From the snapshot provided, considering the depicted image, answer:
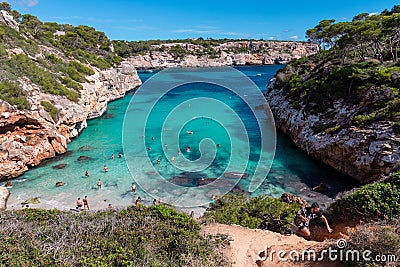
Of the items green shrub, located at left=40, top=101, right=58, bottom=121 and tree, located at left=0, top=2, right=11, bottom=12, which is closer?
green shrub, located at left=40, top=101, right=58, bottom=121

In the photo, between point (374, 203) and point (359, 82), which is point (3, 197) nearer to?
point (374, 203)

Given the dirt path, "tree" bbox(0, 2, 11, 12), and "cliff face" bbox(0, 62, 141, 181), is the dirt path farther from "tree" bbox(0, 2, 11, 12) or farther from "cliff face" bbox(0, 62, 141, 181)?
"tree" bbox(0, 2, 11, 12)

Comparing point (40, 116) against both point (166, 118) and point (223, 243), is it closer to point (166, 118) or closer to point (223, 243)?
point (166, 118)

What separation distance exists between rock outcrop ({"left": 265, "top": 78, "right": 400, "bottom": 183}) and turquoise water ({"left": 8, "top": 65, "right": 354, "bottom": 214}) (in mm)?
895

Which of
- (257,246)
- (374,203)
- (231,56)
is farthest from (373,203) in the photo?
(231,56)

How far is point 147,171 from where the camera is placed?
61.1ft

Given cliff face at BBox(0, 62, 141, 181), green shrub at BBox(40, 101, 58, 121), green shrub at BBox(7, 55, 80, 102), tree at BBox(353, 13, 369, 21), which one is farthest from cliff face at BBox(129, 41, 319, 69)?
green shrub at BBox(40, 101, 58, 121)

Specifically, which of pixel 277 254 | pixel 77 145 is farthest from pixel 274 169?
pixel 77 145

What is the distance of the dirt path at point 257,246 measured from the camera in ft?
21.5

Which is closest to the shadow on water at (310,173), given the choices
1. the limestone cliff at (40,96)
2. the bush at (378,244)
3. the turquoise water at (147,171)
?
the turquoise water at (147,171)

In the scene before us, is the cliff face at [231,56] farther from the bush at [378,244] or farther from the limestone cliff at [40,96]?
the bush at [378,244]

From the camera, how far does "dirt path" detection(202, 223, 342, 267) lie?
21.5 ft

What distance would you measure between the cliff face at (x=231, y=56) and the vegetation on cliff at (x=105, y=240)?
3593 inches

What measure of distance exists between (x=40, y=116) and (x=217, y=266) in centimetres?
1899
